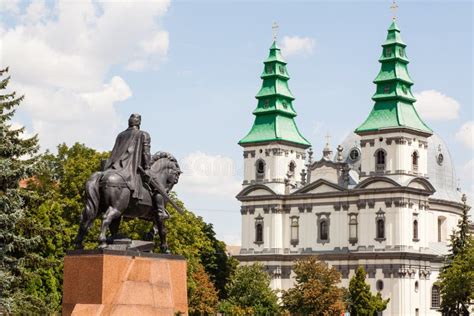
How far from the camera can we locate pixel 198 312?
2825 inches

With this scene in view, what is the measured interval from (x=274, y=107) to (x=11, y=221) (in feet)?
219

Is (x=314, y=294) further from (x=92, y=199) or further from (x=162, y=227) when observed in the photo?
(x=92, y=199)

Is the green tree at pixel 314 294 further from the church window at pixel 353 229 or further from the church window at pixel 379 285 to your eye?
the church window at pixel 353 229

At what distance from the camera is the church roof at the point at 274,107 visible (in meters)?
101

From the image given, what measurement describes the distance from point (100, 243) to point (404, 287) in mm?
71422

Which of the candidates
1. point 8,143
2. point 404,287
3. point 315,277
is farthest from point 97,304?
point 404,287

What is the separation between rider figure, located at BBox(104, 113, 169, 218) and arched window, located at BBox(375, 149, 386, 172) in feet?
236

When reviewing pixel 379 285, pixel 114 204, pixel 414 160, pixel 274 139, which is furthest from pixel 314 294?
pixel 114 204

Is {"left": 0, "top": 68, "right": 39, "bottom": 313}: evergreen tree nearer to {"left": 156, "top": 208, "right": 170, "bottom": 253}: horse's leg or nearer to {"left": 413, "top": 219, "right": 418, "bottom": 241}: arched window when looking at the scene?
{"left": 156, "top": 208, "right": 170, "bottom": 253}: horse's leg

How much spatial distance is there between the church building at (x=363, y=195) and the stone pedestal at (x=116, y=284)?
7012 cm

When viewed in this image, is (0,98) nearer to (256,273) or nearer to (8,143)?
(8,143)

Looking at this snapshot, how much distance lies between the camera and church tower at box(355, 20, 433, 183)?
9225 cm

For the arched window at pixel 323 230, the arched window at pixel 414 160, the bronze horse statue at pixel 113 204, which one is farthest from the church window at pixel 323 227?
the bronze horse statue at pixel 113 204

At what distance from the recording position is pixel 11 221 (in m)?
35.7
